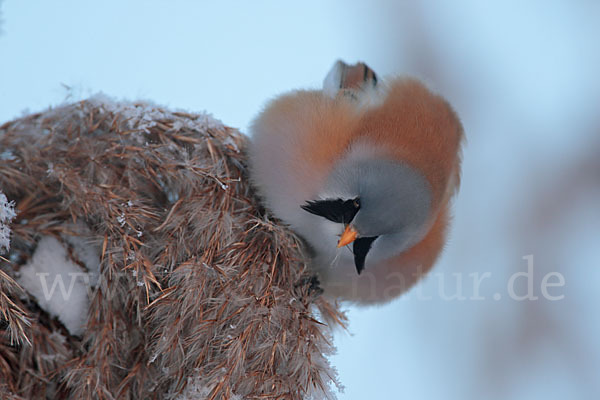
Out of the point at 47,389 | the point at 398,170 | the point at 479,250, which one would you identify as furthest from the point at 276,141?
the point at 479,250

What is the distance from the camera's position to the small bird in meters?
1.20

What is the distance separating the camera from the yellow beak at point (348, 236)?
118 centimetres

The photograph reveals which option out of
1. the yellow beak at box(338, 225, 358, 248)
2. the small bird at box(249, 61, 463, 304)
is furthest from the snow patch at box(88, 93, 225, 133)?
the yellow beak at box(338, 225, 358, 248)

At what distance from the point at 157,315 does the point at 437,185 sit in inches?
26.8

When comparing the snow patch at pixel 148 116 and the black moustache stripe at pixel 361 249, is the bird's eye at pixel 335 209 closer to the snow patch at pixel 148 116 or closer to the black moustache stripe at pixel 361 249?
the black moustache stripe at pixel 361 249

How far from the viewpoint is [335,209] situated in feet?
3.99

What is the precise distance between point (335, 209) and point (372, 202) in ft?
0.29

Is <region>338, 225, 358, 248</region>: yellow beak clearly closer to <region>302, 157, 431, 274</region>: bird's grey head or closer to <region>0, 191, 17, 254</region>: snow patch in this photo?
<region>302, 157, 431, 274</region>: bird's grey head

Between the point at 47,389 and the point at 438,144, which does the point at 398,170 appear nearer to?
the point at 438,144

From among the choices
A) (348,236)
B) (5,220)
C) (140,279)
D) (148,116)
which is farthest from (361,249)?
(5,220)

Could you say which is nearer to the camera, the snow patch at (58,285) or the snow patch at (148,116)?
the snow patch at (58,285)

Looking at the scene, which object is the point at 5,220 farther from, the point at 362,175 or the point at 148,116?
the point at 362,175

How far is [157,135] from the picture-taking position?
1.29m

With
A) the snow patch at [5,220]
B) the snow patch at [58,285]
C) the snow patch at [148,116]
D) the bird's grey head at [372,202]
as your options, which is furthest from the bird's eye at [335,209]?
the snow patch at [5,220]
